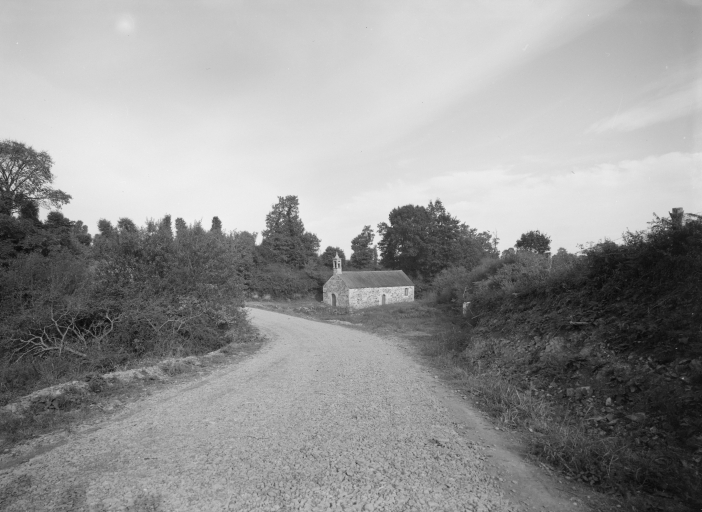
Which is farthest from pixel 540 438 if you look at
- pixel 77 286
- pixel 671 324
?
pixel 77 286

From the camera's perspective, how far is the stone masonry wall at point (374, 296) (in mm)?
35844

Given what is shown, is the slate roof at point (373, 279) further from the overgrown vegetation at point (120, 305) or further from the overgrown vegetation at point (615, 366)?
the overgrown vegetation at point (615, 366)

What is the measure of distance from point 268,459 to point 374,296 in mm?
34131

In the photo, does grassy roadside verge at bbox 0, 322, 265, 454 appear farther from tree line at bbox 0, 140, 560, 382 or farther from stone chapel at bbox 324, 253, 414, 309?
stone chapel at bbox 324, 253, 414, 309

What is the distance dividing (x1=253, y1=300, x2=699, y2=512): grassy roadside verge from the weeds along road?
867 mm

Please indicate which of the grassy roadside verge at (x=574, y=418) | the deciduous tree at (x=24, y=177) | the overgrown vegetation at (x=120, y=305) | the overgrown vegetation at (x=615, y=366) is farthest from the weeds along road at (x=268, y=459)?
the deciduous tree at (x=24, y=177)

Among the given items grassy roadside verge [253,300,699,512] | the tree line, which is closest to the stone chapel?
the tree line

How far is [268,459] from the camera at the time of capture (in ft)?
13.5

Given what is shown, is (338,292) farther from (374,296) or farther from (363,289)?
(374,296)

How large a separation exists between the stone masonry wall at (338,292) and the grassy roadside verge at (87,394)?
2537 centimetres

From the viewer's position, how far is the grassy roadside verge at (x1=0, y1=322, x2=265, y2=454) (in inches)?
202

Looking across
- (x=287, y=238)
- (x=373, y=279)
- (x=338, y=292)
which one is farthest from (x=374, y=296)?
(x=287, y=238)

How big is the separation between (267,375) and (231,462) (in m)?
4.64

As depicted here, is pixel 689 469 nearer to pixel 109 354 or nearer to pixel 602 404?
pixel 602 404
